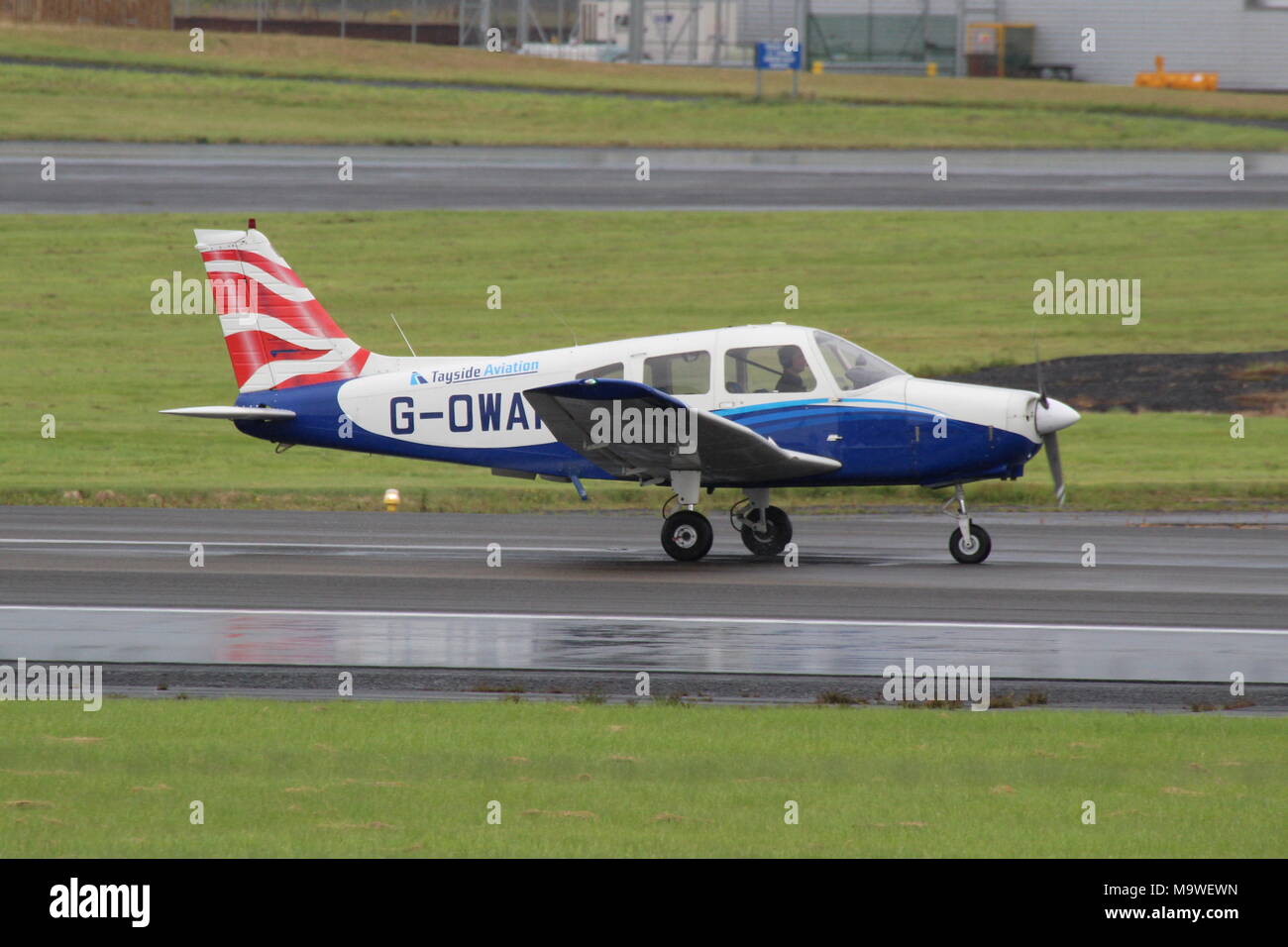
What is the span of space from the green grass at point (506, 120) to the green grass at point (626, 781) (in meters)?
42.8

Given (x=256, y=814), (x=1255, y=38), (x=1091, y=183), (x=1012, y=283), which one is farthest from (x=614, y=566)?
(x=1255, y=38)

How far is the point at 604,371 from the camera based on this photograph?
60.4ft

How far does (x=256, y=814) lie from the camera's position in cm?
851

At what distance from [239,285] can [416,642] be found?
24.7 feet

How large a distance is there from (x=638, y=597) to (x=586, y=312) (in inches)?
789

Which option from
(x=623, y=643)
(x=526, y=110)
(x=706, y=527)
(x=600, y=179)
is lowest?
(x=623, y=643)

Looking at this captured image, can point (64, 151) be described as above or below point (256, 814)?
above

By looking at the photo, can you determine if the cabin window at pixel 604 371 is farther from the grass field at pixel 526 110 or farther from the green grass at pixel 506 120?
the green grass at pixel 506 120

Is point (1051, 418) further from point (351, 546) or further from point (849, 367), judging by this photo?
point (351, 546)

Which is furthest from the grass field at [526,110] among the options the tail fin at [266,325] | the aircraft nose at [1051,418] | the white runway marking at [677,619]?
the white runway marking at [677,619]

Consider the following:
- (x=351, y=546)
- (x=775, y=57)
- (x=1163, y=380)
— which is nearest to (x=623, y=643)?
(x=351, y=546)

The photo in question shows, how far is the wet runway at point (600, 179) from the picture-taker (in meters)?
43.0

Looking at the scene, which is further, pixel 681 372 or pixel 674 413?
pixel 681 372
